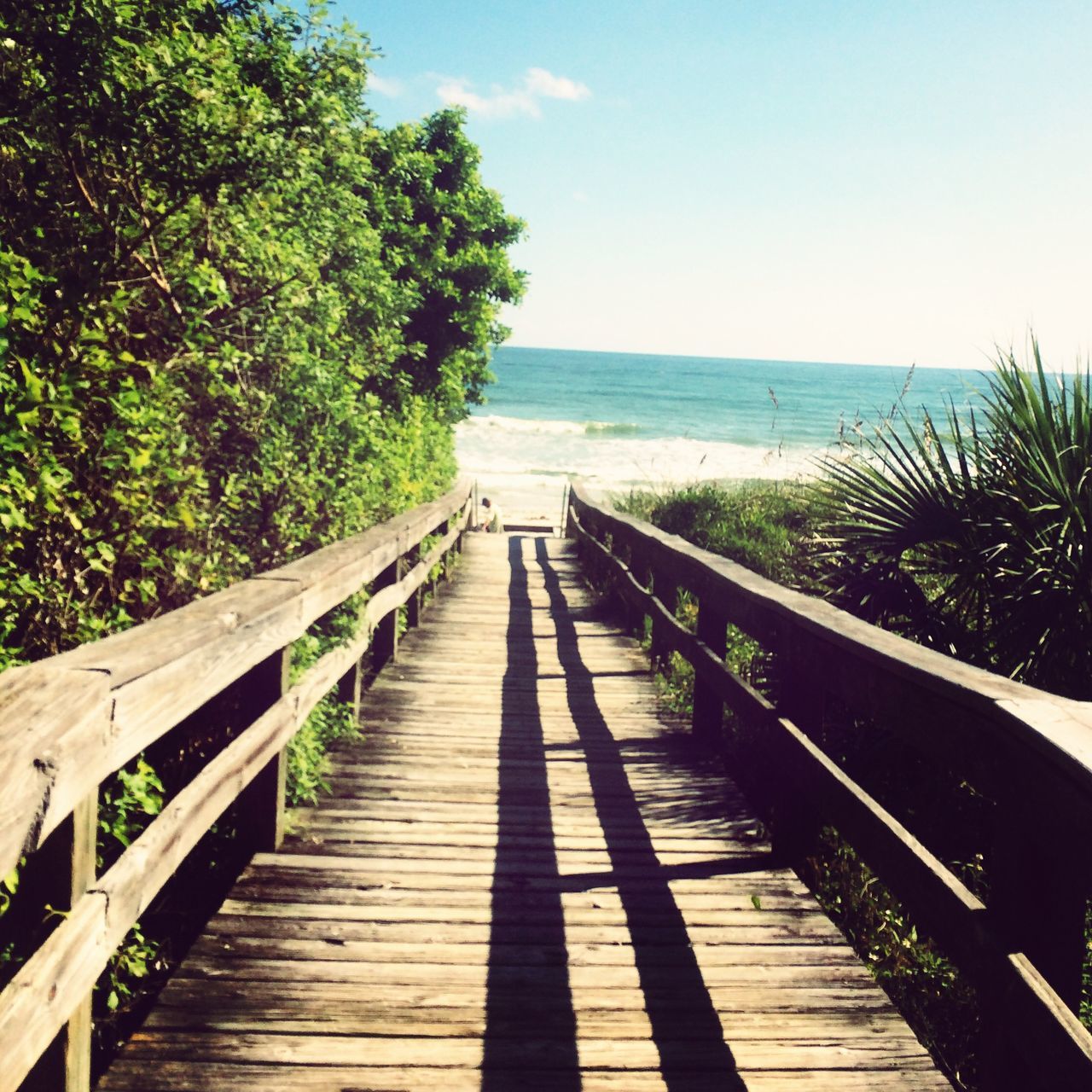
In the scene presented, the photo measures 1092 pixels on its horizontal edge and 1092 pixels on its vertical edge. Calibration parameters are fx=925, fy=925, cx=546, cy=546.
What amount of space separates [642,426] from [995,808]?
6241 cm

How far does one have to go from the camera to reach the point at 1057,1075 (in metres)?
1.71

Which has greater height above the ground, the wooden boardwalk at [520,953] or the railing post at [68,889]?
the railing post at [68,889]

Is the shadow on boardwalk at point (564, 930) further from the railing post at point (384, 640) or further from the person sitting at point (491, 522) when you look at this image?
the person sitting at point (491, 522)

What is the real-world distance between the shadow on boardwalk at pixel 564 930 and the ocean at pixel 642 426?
436cm

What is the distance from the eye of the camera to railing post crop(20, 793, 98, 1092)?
5.82 ft

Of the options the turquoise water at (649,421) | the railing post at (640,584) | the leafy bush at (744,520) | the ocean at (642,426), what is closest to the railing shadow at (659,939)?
the turquoise water at (649,421)

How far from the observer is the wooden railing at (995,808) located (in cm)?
175

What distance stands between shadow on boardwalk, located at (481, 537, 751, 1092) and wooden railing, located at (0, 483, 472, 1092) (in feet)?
3.23

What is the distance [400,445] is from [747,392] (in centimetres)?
9502

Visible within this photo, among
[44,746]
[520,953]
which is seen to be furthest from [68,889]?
[520,953]

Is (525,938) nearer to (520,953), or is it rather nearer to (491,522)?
(520,953)

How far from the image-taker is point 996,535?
4.30 metres

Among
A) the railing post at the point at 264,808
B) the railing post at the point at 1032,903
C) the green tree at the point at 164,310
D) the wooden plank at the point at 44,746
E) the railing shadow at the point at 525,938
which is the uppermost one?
the green tree at the point at 164,310

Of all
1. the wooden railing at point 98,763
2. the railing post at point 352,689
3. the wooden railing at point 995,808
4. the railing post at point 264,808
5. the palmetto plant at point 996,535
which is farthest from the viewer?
the railing post at point 352,689
